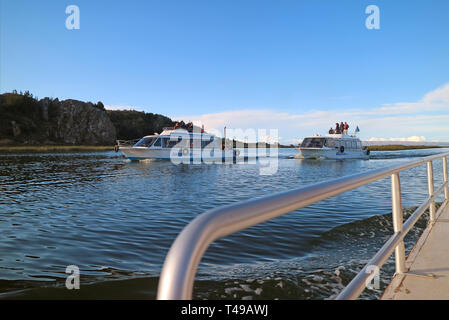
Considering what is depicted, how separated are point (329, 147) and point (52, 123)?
77391 mm

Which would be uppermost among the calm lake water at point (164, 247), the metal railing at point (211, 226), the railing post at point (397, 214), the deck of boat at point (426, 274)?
the metal railing at point (211, 226)

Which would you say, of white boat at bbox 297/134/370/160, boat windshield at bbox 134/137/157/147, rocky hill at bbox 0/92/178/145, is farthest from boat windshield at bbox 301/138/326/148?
rocky hill at bbox 0/92/178/145

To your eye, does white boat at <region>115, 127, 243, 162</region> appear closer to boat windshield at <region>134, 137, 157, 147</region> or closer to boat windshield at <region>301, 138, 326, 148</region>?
boat windshield at <region>134, 137, 157, 147</region>

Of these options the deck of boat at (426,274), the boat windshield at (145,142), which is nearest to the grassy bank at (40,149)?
the boat windshield at (145,142)

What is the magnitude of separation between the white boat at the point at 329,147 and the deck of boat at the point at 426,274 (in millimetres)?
37219

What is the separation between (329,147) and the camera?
41.6 meters

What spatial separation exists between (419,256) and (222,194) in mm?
10145

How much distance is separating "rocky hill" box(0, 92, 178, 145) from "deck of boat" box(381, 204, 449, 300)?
79.5 metres

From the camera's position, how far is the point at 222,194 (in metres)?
13.5

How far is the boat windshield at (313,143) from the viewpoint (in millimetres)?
→ 41747

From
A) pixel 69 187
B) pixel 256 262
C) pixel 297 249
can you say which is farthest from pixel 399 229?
pixel 69 187

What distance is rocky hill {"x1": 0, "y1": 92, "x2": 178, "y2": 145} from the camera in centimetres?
7744

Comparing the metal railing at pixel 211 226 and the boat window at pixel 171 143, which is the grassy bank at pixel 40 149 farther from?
the metal railing at pixel 211 226
